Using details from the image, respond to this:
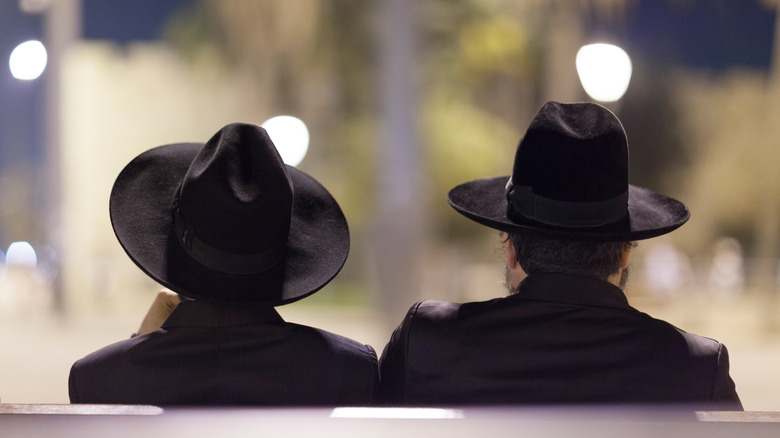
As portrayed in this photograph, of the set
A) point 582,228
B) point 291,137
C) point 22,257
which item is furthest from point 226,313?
point 22,257

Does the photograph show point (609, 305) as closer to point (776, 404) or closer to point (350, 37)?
point (776, 404)

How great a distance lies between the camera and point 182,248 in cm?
181

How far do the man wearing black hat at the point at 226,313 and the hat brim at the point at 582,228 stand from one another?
0.41m

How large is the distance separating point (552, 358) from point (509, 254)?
0.34 metres

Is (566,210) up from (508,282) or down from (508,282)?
up

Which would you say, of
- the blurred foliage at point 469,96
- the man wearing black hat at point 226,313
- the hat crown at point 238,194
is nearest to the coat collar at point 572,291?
the man wearing black hat at point 226,313

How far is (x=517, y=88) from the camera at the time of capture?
20859 millimetres

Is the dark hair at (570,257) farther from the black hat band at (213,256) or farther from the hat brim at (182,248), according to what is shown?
the black hat band at (213,256)

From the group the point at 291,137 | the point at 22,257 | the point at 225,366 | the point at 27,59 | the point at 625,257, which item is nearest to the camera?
the point at 225,366

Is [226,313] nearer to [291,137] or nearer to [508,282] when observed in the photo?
[508,282]

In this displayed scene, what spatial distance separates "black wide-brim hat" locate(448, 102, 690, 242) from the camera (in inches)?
72.4

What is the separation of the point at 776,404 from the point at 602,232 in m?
6.54

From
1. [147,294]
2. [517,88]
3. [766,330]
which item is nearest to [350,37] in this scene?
[517,88]

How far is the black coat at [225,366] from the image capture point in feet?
5.50
